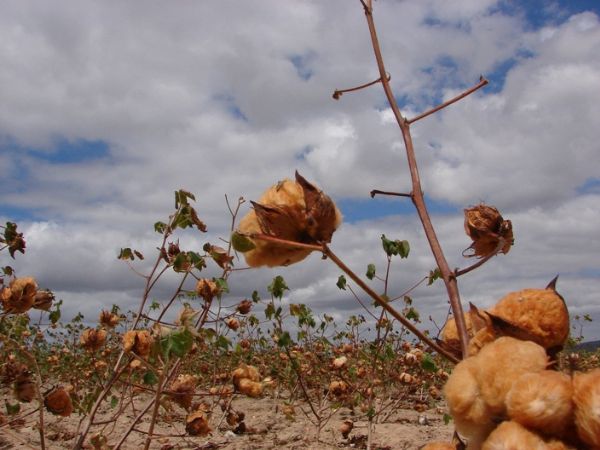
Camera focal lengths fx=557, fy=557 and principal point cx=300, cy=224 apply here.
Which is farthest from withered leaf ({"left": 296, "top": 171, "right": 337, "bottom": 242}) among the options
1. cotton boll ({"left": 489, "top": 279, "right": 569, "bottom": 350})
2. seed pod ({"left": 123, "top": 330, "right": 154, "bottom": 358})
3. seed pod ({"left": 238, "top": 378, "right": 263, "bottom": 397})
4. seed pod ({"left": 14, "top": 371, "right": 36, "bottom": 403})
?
seed pod ({"left": 238, "top": 378, "right": 263, "bottom": 397})

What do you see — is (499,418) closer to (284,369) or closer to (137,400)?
(284,369)

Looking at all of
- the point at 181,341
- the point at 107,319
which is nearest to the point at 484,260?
the point at 181,341

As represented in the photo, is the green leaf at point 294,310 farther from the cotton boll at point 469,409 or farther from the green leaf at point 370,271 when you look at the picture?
the cotton boll at point 469,409

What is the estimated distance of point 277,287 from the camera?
546 cm

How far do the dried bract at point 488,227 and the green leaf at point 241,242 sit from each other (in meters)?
0.55

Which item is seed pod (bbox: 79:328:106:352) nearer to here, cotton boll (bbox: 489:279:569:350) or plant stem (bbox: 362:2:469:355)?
plant stem (bbox: 362:2:469:355)

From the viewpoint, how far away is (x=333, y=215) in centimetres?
116

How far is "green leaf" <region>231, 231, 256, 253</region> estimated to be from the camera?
119 cm

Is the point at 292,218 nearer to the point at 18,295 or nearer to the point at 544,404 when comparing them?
the point at 544,404

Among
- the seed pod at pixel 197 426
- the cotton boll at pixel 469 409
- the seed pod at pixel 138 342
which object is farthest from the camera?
the seed pod at pixel 197 426

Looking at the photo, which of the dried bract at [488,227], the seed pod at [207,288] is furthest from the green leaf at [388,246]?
the dried bract at [488,227]

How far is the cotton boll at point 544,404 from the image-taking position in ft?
2.31

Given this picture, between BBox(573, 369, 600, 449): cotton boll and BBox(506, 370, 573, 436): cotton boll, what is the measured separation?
13 mm

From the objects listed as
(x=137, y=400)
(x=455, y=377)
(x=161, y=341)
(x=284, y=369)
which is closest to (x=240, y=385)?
(x=161, y=341)
